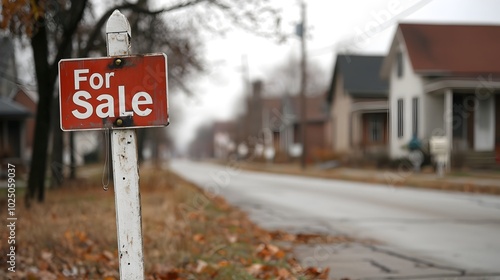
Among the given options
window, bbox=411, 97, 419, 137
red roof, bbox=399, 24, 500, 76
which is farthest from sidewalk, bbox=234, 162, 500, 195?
red roof, bbox=399, 24, 500, 76

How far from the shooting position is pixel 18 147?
31828 mm

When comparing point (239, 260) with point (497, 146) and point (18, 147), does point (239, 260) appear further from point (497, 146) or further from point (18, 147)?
point (18, 147)

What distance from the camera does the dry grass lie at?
563cm

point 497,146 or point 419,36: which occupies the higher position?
point 419,36

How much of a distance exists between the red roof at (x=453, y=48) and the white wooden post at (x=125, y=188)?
10.0 metres

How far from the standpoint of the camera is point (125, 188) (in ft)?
11.0

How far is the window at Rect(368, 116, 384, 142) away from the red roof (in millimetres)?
1940

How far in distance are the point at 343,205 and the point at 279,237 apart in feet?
17.3

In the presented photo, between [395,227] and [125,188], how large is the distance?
7325 mm

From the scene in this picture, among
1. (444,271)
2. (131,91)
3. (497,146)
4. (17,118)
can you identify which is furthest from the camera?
(17,118)

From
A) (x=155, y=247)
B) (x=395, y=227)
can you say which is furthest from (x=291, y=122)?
(x=155, y=247)

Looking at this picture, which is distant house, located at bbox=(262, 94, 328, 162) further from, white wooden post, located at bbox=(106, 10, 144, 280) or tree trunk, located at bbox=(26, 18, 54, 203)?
white wooden post, located at bbox=(106, 10, 144, 280)

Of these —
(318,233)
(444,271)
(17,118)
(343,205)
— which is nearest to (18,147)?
(17,118)

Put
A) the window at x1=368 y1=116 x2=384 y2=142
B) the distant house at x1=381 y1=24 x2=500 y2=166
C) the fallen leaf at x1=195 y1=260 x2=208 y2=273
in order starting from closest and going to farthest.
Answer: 1. the fallen leaf at x1=195 y1=260 x2=208 y2=273
2. the distant house at x1=381 y1=24 x2=500 y2=166
3. the window at x1=368 y1=116 x2=384 y2=142
